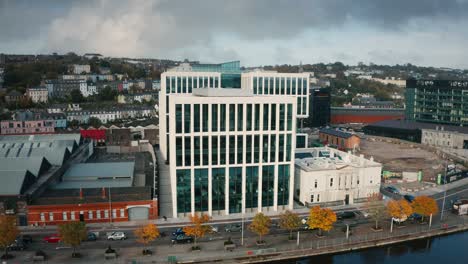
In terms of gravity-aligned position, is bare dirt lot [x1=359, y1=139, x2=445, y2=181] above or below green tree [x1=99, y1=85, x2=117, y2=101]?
below

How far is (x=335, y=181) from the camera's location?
55.9 m

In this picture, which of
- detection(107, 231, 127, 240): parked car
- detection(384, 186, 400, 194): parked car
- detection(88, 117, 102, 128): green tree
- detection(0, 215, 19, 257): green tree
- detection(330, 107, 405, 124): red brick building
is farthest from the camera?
detection(330, 107, 405, 124): red brick building

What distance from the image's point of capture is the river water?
4281 centimetres

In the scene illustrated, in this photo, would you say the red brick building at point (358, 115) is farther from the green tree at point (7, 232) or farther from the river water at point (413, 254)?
the green tree at point (7, 232)

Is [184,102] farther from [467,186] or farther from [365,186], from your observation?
[467,186]

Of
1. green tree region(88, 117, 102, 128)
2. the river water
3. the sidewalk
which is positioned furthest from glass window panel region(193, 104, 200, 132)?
green tree region(88, 117, 102, 128)

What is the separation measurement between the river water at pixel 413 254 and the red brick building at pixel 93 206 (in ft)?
68.0

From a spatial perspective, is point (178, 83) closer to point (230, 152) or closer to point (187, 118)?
point (187, 118)

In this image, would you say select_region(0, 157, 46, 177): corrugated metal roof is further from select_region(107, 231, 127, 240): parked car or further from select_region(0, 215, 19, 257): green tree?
select_region(107, 231, 127, 240): parked car

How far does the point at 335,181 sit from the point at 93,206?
1295 inches

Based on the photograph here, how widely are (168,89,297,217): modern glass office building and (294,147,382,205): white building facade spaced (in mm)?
3910

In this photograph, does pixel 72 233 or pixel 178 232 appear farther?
pixel 178 232

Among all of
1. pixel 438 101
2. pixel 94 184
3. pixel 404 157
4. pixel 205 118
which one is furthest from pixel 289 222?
pixel 438 101

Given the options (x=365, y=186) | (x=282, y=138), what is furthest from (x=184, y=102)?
(x=365, y=186)
